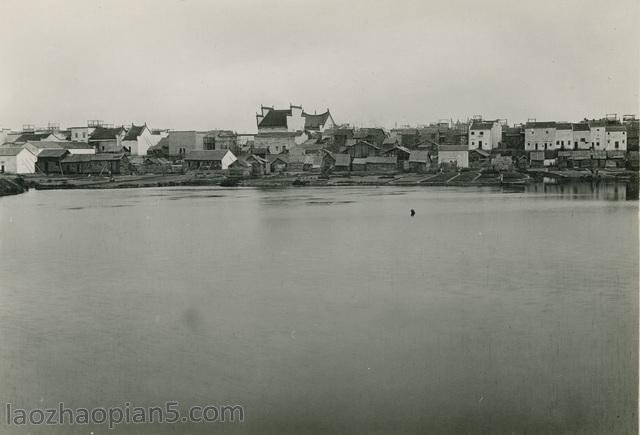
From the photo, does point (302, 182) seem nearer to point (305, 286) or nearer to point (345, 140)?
point (345, 140)

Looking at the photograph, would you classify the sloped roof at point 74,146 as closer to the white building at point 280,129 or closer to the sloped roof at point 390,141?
the white building at point 280,129

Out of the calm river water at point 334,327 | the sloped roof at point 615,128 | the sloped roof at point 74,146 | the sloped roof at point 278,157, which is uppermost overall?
the sloped roof at point 615,128

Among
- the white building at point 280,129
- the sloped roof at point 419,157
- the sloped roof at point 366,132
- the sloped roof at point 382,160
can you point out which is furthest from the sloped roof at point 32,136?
the sloped roof at point 419,157

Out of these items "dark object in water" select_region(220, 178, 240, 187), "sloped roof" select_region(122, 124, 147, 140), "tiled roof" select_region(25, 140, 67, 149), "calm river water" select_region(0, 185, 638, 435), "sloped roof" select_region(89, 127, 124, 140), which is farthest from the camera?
"sloped roof" select_region(122, 124, 147, 140)

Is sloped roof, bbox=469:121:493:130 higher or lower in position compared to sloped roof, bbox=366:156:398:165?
higher

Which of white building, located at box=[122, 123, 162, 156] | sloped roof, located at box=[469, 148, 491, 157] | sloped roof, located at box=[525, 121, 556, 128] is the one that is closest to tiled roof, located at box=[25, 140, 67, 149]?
white building, located at box=[122, 123, 162, 156]

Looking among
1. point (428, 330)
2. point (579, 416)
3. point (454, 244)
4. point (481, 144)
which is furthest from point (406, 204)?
point (481, 144)

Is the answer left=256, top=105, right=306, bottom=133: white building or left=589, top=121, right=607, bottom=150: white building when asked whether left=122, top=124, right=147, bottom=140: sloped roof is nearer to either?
left=256, top=105, right=306, bottom=133: white building
